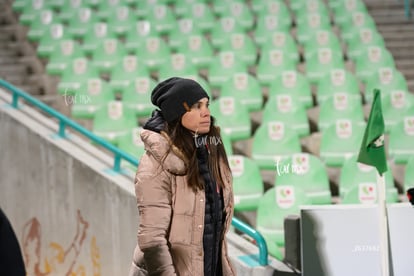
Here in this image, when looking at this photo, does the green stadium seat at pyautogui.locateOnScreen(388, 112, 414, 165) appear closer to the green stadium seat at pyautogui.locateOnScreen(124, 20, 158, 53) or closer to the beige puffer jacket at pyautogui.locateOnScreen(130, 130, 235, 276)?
the green stadium seat at pyautogui.locateOnScreen(124, 20, 158, 53)

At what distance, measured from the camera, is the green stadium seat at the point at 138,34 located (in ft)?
27.6

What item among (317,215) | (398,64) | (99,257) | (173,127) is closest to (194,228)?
(173,127)

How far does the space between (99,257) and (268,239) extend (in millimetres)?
1091

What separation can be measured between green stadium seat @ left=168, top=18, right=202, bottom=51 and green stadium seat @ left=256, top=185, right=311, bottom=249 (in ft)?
11.7

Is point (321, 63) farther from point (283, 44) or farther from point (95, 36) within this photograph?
point (95, 36)

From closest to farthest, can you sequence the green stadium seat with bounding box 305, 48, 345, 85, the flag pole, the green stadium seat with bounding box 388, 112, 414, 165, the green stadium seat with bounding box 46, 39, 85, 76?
the flag pole → the green stadium seat with bounding box 388, 112, 414, 165 → the green stadium seat with bounding box 46, 39, 85, 76 → the green stadium seat with bounding box 305, 48, 345, 85

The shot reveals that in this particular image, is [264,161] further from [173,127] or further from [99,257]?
[173,127]

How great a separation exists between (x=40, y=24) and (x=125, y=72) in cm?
206

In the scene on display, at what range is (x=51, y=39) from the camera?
8469 millimetres

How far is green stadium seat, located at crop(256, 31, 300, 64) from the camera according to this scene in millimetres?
8320

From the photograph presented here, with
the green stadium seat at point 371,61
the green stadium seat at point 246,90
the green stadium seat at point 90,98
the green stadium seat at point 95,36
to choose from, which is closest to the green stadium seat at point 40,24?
the green stadium seat at point 95,36

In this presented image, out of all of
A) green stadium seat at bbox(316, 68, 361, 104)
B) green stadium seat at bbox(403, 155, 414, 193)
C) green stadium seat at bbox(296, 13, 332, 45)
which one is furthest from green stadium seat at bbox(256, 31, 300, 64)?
green stadium seat at bbox(403, 155, 414, 193)

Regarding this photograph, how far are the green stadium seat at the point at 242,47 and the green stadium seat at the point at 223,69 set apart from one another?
449 millimetres

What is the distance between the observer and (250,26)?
30.3ft
